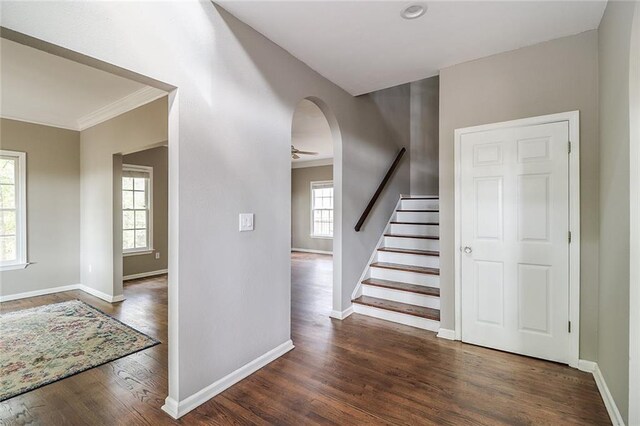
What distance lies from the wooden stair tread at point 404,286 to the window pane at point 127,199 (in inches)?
173

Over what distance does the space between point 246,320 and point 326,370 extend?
733 mm

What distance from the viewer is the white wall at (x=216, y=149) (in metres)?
1.54

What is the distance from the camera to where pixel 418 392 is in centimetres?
207

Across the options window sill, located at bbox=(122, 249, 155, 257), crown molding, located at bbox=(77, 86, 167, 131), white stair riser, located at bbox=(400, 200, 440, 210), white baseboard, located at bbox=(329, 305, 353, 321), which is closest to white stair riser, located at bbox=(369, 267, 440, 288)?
white baseboard, located at bbox=(329, 305, 353, 321)

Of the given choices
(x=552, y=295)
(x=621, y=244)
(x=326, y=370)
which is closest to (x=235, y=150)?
(x=326, y=370)

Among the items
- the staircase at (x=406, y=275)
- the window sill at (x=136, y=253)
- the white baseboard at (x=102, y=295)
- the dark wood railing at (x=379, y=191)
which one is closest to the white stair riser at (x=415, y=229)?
the staircase at (x=406, y=275)

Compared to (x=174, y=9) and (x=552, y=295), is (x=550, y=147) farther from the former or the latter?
(x=174, y=9)

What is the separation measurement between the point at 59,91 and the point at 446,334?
16.4 feet

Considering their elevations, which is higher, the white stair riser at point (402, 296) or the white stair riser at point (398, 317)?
the white stair riser at point (402, 296)

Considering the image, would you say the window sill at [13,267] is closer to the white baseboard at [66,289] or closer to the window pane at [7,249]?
the window pane at [7,249]

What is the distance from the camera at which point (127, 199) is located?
5398mm

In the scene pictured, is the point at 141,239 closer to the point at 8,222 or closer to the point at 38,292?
the point at 38,292

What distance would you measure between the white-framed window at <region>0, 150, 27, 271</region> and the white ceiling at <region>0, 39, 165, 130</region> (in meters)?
0.64

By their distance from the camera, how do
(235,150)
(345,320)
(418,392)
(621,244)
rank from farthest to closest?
(345,320)
(235,150)
(418,392)
(621,244)
